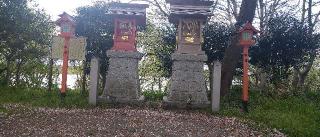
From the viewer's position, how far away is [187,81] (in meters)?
16.2

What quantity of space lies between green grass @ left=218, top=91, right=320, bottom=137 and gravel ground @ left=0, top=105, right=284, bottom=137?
96cm

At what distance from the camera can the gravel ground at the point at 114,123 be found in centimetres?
1140

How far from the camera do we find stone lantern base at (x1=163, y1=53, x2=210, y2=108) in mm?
16125

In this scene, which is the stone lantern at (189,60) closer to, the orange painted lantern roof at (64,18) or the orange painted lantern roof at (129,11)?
the orange painted lantern roof at (129,11)

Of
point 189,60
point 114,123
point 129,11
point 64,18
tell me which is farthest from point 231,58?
point 114,123

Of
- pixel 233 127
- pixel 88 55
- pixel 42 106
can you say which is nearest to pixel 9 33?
pixel 88 55

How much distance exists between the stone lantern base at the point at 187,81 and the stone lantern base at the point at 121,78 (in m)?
1.53

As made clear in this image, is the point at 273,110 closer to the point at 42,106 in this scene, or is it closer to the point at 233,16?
the point at 42,106

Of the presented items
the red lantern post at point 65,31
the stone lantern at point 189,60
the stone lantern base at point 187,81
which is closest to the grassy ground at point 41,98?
the red lantern post at point 65,31

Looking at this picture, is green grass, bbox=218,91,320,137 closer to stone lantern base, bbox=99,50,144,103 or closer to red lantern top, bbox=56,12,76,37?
stone lantern base, bbox=99,50,144,103

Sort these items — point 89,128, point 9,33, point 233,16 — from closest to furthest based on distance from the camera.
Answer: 1. point 89,128
2. point 9,33
3. point 233,16

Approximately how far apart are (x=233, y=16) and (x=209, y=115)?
15729mm

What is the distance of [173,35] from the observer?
891 inches

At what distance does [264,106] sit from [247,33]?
11.5 feet
